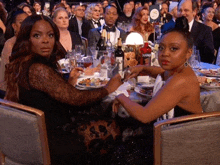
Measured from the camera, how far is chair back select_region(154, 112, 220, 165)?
128 cm

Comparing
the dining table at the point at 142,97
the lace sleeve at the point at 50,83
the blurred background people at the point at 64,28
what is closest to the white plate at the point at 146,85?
the dining table at the point at 142,97

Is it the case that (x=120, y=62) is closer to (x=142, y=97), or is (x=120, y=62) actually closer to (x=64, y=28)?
(x=142, y=97)

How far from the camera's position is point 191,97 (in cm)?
152

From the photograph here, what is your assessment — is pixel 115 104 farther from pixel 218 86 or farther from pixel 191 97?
pixel 218 86

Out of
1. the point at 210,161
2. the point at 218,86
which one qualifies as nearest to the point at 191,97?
the point at 210,161

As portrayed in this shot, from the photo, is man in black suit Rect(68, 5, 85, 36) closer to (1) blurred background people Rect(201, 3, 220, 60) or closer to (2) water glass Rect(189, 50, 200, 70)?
(1) blurred background people Rect(201, 3, 220, 60)

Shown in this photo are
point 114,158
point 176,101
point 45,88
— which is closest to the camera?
point 176,101

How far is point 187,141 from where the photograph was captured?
1.30 m

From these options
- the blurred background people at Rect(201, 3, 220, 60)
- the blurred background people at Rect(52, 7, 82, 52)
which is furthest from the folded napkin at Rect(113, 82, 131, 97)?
the blurred background people at Rect(201, 3, 220, 60)

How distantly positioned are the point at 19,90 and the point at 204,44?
294 cm

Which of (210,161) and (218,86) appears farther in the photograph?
(218,86)

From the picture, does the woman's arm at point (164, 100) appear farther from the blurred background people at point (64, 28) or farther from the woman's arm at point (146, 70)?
the blurred background people at point (64, 28)

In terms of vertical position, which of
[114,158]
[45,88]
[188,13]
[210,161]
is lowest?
[114,158]

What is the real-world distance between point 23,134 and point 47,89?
0.96 ft
